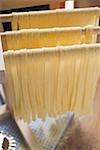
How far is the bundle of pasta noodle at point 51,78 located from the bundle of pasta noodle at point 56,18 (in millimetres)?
235

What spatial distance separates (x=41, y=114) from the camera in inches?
47.9

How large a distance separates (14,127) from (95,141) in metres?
0.49

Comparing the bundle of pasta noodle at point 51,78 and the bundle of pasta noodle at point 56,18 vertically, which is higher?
the bundle of pasta noodle at point 56,18

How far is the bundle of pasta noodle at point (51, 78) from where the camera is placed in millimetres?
971

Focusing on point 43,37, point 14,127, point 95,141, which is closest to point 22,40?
point 43,37

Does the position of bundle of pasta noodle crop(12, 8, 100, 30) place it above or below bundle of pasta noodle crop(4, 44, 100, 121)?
above

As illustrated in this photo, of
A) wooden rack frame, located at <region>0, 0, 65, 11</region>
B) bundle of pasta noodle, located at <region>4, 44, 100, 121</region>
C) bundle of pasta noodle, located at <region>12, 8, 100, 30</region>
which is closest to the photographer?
bundle of pasta noodle, located at <region>4, 44, 100, 121</region>

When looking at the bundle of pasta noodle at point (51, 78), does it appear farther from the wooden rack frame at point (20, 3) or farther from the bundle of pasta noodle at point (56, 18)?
the wooden rack frame at point (20, 3)

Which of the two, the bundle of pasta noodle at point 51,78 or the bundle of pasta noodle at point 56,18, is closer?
the bundle of pasta noodle at point 51,78

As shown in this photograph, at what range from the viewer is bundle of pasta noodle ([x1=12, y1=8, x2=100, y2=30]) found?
1.13 m

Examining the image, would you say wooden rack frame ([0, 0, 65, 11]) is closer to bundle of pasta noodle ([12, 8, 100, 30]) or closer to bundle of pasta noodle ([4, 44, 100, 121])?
bundle of pasta noodle ([12, 8, 100, 30])

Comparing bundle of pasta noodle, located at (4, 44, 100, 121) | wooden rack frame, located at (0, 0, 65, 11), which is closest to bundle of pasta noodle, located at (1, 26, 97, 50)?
bundle of pasta noodle, located at (4, 44, 100, 121)

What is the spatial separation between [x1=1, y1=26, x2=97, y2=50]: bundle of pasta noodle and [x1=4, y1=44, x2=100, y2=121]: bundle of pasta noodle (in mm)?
103

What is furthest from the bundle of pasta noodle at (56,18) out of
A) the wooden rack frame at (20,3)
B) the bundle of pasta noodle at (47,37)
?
the wooden rack frame at (20,3)
